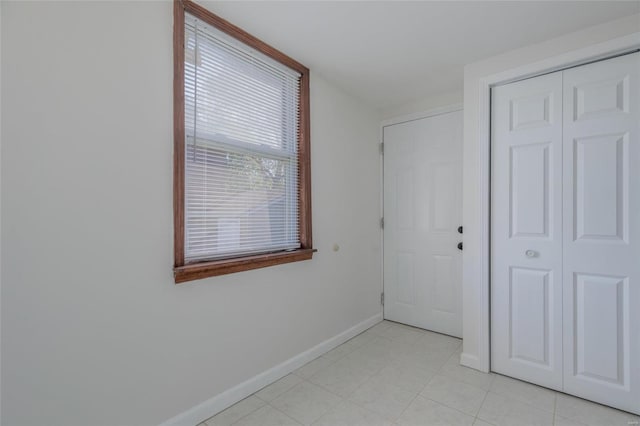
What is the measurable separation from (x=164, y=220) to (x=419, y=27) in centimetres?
194

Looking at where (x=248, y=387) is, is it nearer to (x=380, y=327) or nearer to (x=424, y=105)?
(x=380, y=327)

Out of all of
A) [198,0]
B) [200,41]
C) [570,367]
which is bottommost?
[570,367]

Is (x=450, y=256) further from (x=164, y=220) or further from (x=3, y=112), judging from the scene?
(x=3, y=112)

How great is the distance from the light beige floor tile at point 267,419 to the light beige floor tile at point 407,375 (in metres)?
0.80

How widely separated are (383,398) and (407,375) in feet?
1.18

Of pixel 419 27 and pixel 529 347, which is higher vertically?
pixel 419 27

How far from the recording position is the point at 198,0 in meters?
1.58

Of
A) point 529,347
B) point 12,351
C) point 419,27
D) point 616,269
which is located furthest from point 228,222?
point 616,269

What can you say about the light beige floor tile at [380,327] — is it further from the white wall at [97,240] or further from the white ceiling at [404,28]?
the white ceiling at [404,28]

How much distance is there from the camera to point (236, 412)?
1.73 m

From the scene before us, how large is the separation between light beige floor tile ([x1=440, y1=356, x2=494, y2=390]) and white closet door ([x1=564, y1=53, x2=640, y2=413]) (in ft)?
1.62

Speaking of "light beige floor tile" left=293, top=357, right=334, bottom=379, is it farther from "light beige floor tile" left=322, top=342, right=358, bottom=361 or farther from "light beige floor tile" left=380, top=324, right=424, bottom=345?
"light beige floor tile" left=380, top=324, right=424, bottom=345

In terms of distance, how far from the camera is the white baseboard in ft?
5.24

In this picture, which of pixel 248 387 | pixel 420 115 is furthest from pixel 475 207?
pixel 248 387
